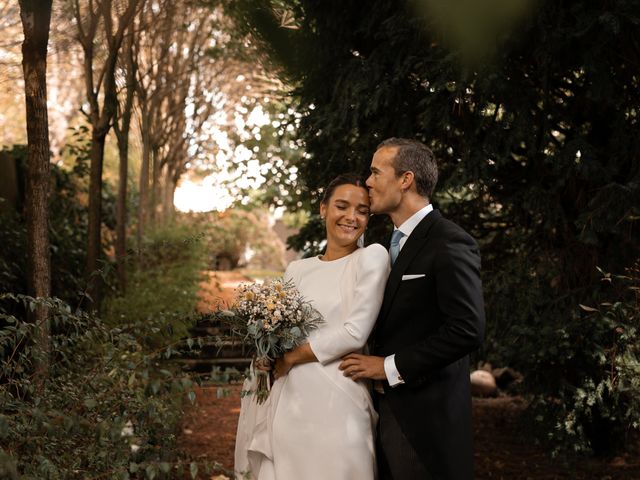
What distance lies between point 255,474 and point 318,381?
595mm

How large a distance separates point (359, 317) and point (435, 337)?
1.06ft

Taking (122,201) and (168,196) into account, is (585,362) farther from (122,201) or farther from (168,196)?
(168,196)

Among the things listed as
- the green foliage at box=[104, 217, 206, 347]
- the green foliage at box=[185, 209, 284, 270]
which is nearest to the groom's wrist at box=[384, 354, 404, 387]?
Answer: the green foliage at box=[104, 217, 206, 347]

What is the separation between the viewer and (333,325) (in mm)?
3283

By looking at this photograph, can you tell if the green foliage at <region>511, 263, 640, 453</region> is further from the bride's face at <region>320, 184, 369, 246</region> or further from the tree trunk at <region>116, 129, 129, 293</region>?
the tree trunk at <region>116, 129, 129, 293</region>

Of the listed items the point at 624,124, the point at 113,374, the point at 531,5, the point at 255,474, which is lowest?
the point at 255,474

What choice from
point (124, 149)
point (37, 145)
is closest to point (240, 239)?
point (124, 149)

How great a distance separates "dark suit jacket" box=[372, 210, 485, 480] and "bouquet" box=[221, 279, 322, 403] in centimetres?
34

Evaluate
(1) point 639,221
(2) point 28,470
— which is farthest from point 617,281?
(2) point 28,470

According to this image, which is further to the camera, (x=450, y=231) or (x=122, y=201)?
(x=122, y=201)

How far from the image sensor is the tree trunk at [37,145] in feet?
15.3

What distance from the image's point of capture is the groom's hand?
125 inches

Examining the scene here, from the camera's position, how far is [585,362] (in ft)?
19.3

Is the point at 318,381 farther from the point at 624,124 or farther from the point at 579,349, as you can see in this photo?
the point at 624,124
